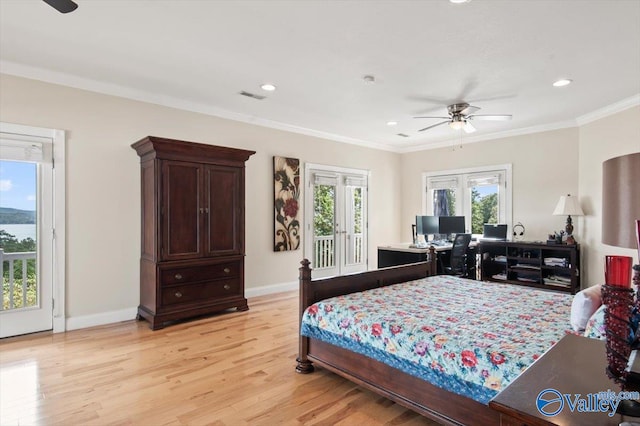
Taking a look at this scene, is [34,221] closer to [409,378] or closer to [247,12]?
[247,12]

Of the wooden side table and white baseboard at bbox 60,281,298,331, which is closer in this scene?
the wooden side table

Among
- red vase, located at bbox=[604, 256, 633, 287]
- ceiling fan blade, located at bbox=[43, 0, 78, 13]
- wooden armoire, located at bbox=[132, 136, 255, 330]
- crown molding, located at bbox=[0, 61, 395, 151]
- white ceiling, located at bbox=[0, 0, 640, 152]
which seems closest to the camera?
red vase, located at bbox=[604, 256, 633, 287]

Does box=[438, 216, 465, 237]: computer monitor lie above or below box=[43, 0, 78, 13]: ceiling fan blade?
below

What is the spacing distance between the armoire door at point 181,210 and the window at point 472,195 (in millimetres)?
4705

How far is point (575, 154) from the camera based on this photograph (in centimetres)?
538

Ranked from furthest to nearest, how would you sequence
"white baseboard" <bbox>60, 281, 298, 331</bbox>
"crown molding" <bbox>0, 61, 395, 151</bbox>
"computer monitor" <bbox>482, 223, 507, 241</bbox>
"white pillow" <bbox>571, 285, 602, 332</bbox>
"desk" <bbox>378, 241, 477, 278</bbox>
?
"computer monitor" <bbox>482, 223, 507, 241</bbox>, "desk" <bbox>378, 241, 477, 278</bbox>, "white baseboard" <bbox>60, 281, 298, 331</bbox>, "crown molding" <bbox>0, 61, 395, 151</bbox>, "white pillow" <bbox>571, 285, 602, 332</bbox>

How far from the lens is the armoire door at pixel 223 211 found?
430 centimetres

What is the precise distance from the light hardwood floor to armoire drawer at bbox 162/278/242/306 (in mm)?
388

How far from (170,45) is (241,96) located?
4.48 feet

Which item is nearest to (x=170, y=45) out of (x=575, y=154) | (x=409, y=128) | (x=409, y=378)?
(x=409, y=378)

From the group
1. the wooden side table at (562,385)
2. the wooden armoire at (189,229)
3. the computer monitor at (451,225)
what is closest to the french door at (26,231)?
the wooden armoire at (189,229)

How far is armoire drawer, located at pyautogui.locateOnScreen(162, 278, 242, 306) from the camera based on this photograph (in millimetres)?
4000

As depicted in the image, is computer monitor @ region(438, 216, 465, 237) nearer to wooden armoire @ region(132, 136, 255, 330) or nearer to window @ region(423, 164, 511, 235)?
window @ region(423, 164, 511, 235)

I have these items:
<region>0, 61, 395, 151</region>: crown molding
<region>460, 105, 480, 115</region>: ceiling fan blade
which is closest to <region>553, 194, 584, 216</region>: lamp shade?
<region>460, 105, 480, 115</region>: ceiling fan blade
